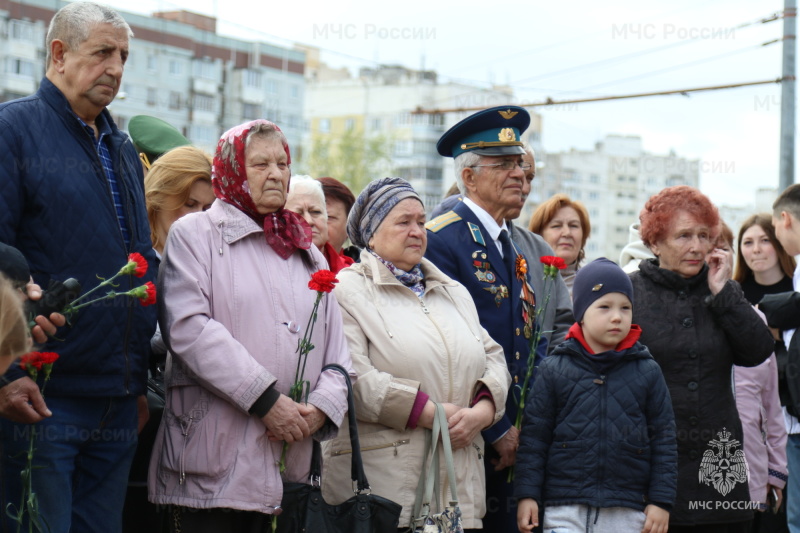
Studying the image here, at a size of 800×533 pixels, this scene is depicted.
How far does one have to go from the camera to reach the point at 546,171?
9656 centimetres

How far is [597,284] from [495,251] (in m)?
0.60

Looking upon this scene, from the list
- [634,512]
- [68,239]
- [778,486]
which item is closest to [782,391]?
[778,486]

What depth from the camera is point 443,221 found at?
5.57 metres

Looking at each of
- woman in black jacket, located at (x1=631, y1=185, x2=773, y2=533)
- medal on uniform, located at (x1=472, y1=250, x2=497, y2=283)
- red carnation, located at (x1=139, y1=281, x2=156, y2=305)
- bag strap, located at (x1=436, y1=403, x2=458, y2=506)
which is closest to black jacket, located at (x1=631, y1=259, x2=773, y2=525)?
woman in black jacket, located at (x1=631, y1=185, x2=773, y2=533)

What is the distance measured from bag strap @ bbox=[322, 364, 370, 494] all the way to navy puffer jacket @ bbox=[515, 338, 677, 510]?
988 mm

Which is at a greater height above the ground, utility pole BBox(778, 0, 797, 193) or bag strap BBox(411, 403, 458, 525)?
utility pole BBox(778, 0, 797, 193)

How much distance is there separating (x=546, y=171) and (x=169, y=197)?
3656 inches

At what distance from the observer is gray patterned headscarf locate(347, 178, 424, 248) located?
500cm

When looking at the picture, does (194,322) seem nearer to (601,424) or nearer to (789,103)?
(601,424)

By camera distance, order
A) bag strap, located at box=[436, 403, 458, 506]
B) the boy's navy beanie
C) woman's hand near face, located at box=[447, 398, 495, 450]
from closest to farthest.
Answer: bag strap, located at box=[436, 403, 458, 506]
woman's hand near face, located at box=[447, 398, 495, 450]
the boy's navy beanie

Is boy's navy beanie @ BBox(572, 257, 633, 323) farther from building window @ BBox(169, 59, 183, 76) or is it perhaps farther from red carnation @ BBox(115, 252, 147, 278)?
building window @ BBox(169, 59, 183, 76)

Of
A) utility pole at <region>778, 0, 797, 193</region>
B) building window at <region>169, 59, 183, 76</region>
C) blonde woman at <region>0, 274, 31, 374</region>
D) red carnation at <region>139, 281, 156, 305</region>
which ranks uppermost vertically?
building window at <region>169, 59, 183, 76</region>

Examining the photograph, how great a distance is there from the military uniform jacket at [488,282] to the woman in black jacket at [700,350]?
717 millimetres

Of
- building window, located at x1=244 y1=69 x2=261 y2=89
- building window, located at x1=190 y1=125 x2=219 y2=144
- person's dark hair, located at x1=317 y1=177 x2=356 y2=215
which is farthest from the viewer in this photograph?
building window, located at x1=244 y1=69 x2=261 y2=89
